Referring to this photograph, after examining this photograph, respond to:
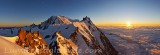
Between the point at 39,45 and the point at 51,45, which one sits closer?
the point at 39,45

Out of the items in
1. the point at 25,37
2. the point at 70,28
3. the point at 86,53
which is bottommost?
the point at 86,53

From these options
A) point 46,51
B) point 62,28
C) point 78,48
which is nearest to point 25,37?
point 46,51

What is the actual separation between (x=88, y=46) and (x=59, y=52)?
43566mm

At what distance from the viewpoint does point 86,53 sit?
13700 cm

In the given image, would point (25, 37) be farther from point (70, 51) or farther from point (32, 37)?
point (70, 51)

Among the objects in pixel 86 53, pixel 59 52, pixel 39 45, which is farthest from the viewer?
pixel 86 53

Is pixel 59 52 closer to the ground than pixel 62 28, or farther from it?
closer to the ground

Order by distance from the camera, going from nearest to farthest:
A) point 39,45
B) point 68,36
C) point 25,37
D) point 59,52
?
point 25,37
point 39,45
point 59,52
point 68,36

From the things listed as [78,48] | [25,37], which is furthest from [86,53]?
[25,37]

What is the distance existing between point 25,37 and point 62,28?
3339 inches

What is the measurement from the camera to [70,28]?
162125 millimetres

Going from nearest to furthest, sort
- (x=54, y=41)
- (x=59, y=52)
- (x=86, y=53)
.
A: (x=59, y=52), (x=54, y=41), (x=86, y=53)

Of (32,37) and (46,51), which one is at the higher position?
(32,37)

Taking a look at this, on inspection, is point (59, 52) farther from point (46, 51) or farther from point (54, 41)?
point (46, 51)
